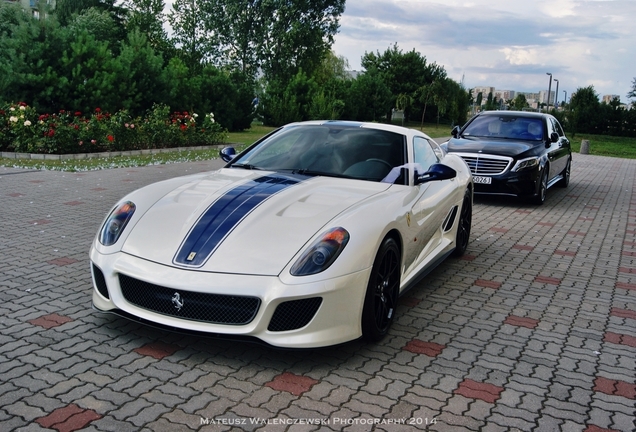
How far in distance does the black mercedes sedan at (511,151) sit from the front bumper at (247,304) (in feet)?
26.1

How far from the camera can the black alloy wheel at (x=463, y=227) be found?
6717mm

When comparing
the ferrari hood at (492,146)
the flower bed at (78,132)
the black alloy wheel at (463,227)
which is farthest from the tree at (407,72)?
the black alloy wheel at (463,227)

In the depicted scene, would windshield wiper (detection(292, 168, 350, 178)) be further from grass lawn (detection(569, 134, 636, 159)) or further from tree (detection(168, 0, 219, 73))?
tree (detection(168, 0, 219, 73))

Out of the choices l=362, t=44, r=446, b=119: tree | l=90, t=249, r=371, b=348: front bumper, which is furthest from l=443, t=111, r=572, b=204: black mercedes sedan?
l=362, t=44, r=446, b=119: tree

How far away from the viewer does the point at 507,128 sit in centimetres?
1235

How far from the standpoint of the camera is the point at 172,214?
A: 4133mm

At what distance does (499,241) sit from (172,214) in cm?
517

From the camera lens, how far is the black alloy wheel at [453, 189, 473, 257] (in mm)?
6717

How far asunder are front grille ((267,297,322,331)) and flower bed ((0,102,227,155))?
13198 millimetres

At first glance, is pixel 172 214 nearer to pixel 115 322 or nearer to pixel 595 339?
pixel 115 322

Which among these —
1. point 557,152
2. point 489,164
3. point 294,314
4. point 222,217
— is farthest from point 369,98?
point 294,314

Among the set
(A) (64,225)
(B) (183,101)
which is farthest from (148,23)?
(A) (64,225)

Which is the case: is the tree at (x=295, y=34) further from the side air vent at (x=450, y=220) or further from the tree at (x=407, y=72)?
the side air vent at (x=450, y=220)

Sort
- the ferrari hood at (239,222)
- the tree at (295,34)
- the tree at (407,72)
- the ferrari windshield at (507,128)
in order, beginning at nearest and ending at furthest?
the ferrari hood at (239,222), the ferrari windshield at (507,128), the tree at (295,34), the tree at (407,72)
